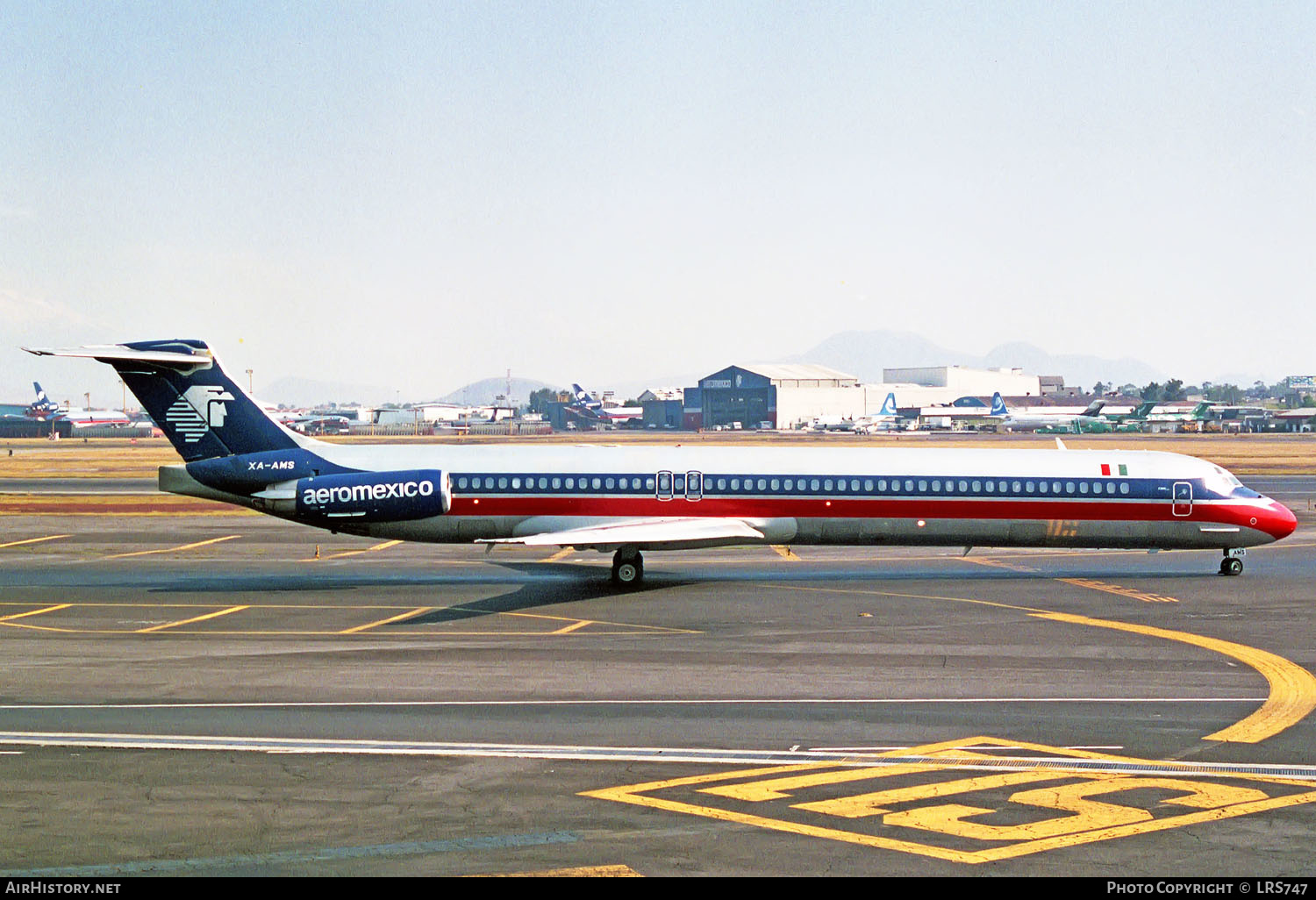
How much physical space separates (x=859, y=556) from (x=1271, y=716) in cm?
2062

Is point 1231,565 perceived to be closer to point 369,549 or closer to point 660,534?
point 660,534

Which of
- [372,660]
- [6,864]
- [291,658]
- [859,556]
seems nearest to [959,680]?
[372,660]

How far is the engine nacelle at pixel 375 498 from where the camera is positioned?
3052 cm

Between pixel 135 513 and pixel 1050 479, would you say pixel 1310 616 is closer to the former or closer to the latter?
pixel 1050 479

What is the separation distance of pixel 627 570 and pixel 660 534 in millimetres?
1822

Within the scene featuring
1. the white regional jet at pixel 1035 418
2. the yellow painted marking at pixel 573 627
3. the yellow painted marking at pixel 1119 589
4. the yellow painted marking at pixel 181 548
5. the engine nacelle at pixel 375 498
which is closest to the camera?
the yellow painted marking at pixel 573 627

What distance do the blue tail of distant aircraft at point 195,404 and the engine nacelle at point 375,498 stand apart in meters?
2.47

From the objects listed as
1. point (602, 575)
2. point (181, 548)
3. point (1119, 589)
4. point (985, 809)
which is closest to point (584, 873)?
point (985, 809)

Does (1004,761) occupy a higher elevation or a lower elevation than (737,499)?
lower

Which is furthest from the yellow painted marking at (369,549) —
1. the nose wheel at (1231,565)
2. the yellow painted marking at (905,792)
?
the yellow painted marking at (905,792)

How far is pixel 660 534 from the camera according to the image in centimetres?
2991

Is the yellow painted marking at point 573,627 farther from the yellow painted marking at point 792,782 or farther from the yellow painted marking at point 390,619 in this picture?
the yellow painted marking at point 792,782

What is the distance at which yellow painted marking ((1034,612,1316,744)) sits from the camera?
16.9 m
